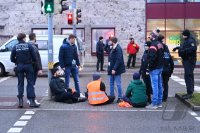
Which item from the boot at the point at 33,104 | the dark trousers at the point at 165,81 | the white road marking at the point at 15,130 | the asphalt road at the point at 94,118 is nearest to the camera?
the white road marking at the point at 15,130

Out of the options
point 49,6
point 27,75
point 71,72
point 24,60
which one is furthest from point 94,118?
point 49,6

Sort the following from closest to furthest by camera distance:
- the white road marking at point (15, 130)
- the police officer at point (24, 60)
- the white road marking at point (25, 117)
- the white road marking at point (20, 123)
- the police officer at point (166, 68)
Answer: the white road marking at point (15, 130)
the white road marking at point (20, 123)
the white road marking at point (25, 117)
the police officer at point (24, 60)
the police officer at point (166, 68)

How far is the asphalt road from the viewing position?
1081cm

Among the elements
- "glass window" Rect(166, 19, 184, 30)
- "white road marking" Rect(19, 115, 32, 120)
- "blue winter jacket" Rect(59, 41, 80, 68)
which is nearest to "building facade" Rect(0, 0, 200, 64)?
"glass window" Rect(166, 19, 184, 30)

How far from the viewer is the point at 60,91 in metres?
14.6

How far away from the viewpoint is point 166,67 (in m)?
14.8

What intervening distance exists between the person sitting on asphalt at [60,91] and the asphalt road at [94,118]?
0.72 ft

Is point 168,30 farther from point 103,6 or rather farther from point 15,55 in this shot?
point 15,55

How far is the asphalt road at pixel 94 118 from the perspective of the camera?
1081 centimetres

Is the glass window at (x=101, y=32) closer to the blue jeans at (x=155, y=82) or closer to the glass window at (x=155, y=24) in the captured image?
the glass window at (x=155, y=24)

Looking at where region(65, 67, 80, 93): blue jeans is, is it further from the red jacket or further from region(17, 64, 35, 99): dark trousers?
the red jacket

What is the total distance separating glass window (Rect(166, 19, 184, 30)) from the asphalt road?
19.3 metres

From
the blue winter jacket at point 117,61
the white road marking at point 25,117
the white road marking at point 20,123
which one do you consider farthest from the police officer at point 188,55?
the white road marking at point 20,123

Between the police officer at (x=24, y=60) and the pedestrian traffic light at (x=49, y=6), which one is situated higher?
the pedestrian traffic light at (x=49, y=6)
